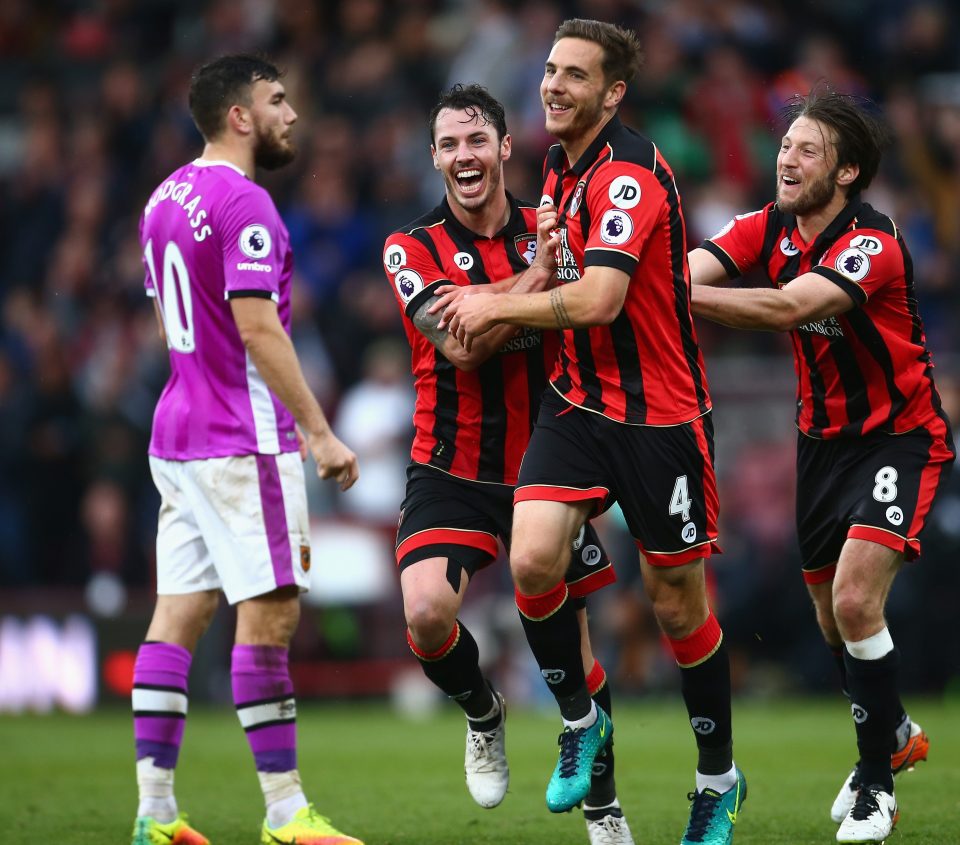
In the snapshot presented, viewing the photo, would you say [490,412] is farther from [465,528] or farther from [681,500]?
[681,500]

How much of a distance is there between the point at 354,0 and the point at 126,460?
5.88 metres

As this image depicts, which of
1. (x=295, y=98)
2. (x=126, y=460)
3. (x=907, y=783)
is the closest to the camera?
(x=907, y=783)

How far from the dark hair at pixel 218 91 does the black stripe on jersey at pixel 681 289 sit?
1.74 meters

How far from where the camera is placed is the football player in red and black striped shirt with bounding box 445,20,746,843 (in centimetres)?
564

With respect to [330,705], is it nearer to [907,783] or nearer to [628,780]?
[628,780]

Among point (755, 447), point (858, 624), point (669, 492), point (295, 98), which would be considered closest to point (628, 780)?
point (858, 624)

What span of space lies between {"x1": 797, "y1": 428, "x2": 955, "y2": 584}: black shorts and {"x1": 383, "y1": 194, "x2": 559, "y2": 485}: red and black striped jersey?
3.99 ft

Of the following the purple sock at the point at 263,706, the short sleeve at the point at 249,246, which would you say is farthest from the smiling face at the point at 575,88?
the purple sock at the point at 263,706

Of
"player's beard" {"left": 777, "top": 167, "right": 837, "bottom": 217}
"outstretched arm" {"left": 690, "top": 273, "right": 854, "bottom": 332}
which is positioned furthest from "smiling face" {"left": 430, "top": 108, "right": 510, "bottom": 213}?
"player's beard" {"left": 777, "top": 167, "right": 837, "bottom": 217}

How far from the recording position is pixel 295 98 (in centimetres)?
1582

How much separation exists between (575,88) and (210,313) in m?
1.67

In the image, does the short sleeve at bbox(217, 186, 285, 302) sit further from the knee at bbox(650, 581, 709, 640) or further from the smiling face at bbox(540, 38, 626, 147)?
the knee at bbox(650, 581, 709, 640)

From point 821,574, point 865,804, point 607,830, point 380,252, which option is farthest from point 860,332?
point 380,252

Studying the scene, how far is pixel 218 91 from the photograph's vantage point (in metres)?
6.45
